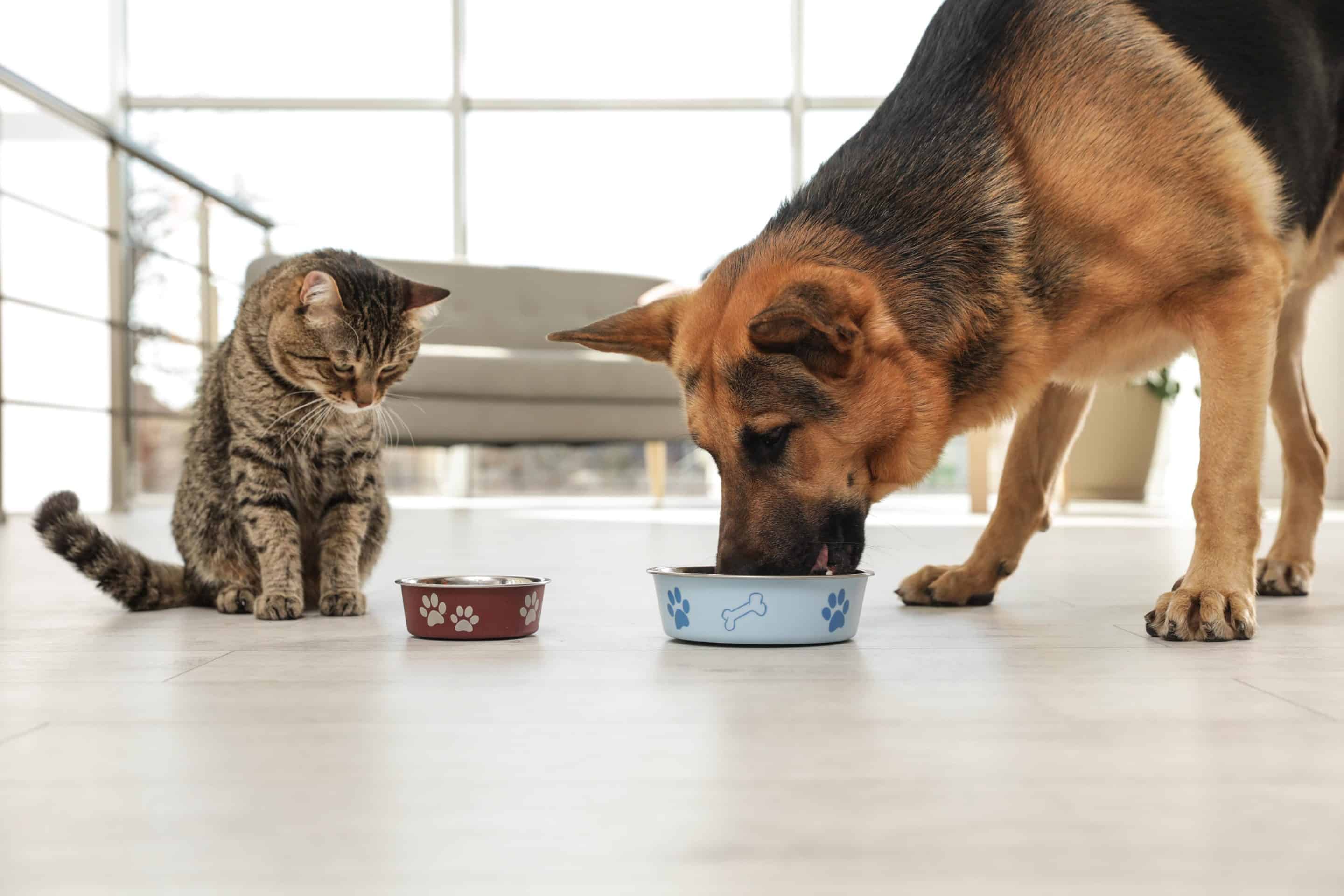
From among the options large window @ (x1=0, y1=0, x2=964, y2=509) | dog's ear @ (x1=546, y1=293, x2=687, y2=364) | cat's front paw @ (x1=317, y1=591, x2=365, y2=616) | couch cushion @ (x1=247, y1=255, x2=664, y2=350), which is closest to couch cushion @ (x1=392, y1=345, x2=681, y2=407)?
couch cushion @ (x1=247, y1=255, x2=664, y2=350)

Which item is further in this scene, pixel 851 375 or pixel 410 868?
pixel 851 375

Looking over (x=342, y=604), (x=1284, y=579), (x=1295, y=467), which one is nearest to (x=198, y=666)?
(x=342, y=604)

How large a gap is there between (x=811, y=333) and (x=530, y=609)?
1.89ft

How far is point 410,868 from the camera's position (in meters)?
0.70

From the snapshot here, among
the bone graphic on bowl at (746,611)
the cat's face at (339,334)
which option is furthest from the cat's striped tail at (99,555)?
the bone graphic on bowl at (746,611)

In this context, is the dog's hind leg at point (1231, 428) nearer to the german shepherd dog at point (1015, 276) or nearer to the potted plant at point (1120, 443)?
the german shepherd dog at point (1015, 276)

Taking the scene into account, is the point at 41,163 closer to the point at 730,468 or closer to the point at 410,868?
Result: the point at 730,468

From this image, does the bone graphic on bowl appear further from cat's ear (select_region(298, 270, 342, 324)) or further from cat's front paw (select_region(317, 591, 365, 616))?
cat's ear (select_region(298, 270, 342, 324))

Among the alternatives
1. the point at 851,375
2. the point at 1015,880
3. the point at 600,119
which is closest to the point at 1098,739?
the point at 1015,880

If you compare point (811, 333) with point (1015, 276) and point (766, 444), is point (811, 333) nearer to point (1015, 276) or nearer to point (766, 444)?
point (766, 444)

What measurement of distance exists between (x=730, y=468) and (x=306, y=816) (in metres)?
0.97

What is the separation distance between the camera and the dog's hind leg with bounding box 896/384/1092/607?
2.17 m

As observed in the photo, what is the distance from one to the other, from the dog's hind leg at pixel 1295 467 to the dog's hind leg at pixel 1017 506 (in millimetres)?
408

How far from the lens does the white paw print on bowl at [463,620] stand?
5.62 ft
